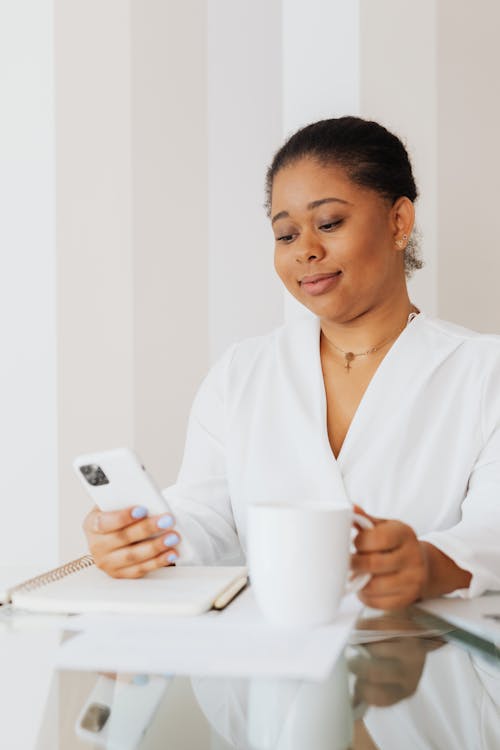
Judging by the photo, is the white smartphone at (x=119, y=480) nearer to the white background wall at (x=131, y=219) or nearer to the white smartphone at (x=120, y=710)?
the white smartphone at (x=120, y=710)

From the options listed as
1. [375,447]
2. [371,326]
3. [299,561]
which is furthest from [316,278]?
[299,561]

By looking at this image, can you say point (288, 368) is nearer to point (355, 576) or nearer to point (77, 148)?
point (355, 576)

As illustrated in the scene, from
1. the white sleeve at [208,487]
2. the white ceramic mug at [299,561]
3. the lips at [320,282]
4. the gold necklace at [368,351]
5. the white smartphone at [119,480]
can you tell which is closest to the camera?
the white ceramic mug at [299,561]

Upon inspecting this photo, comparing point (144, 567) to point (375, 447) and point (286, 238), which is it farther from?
point (286, 238)

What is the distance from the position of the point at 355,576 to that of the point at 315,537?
130 millimetres

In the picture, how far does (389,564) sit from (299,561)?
0.15 meters

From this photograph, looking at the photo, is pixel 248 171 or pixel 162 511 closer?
pixel 162 511

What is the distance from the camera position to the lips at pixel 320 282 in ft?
4.58

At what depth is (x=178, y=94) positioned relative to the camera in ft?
6.20

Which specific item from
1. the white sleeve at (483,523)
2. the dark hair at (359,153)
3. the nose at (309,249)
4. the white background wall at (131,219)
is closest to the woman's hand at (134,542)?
the white sleeve at (483,523)

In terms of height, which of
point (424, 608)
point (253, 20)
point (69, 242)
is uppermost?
point (253, 20)

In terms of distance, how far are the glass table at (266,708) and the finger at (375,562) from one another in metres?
0.10

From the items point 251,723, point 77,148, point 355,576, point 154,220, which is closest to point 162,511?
point 355,576

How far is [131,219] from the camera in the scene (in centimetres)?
188
